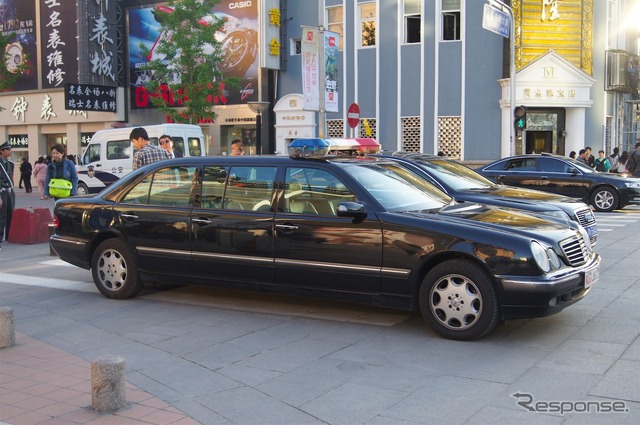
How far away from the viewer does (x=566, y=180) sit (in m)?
16.8

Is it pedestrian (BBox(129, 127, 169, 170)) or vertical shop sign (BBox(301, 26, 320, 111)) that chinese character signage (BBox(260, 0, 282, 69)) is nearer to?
vertical shop sign (BBox(301, 26, 320, 111))

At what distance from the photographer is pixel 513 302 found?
5.70 m

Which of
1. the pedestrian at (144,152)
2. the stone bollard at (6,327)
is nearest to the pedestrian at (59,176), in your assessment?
the pedestrian at (144,152)

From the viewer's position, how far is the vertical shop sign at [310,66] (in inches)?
674

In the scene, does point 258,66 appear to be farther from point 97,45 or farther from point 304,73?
point 304,73

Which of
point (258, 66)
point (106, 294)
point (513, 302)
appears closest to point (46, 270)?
point (106, 294)

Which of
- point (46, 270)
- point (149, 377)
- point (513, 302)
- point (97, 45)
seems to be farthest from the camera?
point (97, 45)

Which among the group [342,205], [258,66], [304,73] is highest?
[258,66]

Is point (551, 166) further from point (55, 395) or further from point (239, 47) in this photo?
point (239, 47)

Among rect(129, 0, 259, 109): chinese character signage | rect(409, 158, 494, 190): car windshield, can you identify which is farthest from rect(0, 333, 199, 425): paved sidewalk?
rect(129, 0, 259, 109): chinese character signage

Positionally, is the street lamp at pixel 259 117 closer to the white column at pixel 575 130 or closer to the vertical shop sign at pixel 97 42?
the vertical shop sign at pixel 97 42

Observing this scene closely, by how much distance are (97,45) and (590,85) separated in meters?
22.4

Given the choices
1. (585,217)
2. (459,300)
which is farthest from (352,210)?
(585,217)

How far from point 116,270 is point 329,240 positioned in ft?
9.36
